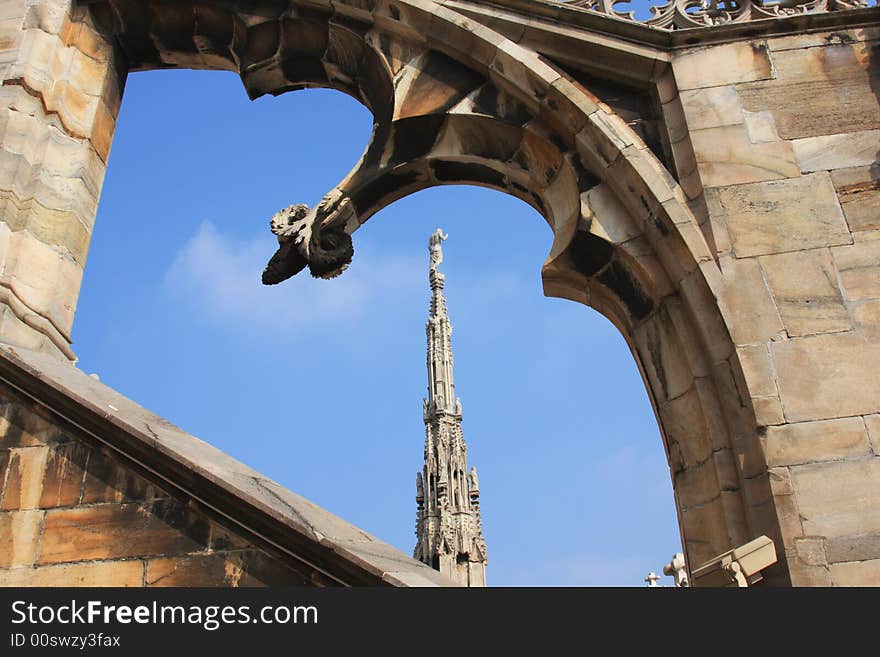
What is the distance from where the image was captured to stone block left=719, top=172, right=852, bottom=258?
3.95 meters

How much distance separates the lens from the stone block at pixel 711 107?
4.33 meters

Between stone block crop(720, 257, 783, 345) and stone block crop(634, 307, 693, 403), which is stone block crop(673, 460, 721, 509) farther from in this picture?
stone block crop(720, 257, 783, 345)

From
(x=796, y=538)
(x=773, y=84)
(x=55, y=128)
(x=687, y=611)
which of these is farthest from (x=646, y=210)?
(x=55, y=128)

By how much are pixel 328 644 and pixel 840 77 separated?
3589mm

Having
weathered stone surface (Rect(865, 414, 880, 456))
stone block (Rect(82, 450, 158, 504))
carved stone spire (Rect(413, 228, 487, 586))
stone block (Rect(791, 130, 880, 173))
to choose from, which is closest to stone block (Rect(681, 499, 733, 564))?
weathered stone surface (Rect(865, 414, 880, 456))

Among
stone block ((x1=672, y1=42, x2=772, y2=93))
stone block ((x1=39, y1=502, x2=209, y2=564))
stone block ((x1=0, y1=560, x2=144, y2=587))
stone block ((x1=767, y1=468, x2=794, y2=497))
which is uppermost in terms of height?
stone block ((x1=672, y1=42, x2=772, y2=93))

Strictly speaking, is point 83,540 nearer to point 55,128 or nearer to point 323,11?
point 55,128

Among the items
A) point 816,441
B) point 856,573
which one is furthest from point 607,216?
point 856,573

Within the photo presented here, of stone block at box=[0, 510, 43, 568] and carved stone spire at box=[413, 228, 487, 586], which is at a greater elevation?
carved stone spire at box=[413, 228, 487, 586]

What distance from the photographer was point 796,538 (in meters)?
3.33

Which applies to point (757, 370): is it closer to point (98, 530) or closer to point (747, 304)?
point (747, 304)

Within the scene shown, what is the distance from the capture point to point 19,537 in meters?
3.15

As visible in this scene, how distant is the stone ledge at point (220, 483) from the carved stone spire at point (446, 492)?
2458 centimetres

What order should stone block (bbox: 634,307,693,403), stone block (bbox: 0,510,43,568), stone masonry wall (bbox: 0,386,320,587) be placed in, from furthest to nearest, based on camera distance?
stone block (bbox: 634,307,693,403), stone block (bbox: 0,510,43,568), stone masonry wall (bbox: 0,386,320,587)
